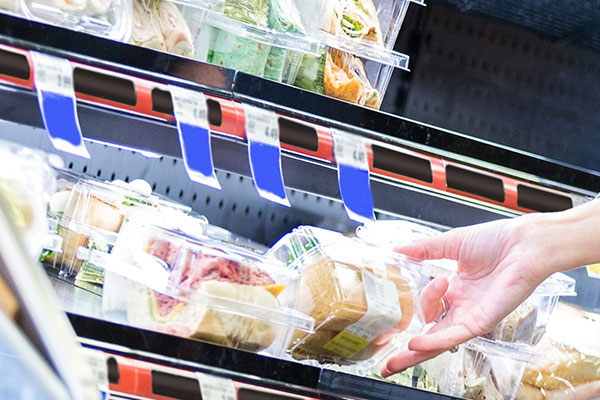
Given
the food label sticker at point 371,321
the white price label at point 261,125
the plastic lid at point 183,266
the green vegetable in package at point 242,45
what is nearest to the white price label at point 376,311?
the food label sticker at point 371,321

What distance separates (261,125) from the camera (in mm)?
1536

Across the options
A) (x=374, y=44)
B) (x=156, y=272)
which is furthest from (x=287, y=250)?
(x=374, y=44)

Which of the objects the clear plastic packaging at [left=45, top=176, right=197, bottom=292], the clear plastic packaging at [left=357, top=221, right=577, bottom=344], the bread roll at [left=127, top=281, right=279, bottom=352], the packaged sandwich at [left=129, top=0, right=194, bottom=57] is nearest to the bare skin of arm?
the clear plastic packaging at [left=357, top=221, right=577, bottom=344]

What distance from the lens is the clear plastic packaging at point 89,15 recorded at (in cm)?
142

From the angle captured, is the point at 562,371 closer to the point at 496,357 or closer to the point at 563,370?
the point at 563,370

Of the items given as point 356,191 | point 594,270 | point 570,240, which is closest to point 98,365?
point 356,191

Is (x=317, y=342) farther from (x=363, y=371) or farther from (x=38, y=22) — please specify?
(x=38, y=22)

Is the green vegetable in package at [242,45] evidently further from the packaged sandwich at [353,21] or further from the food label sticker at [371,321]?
the food label sticker at [371,321]

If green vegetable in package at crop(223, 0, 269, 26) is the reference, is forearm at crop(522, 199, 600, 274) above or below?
below

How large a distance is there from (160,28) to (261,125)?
0.94 ft

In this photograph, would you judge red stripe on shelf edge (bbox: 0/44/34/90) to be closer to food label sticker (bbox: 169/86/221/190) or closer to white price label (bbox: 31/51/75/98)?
white price label (bbox: 31/51/75/98)

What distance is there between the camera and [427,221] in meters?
2.03

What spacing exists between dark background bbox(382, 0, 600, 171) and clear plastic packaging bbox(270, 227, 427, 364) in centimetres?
88

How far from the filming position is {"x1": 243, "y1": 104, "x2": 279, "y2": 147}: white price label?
1.53m
